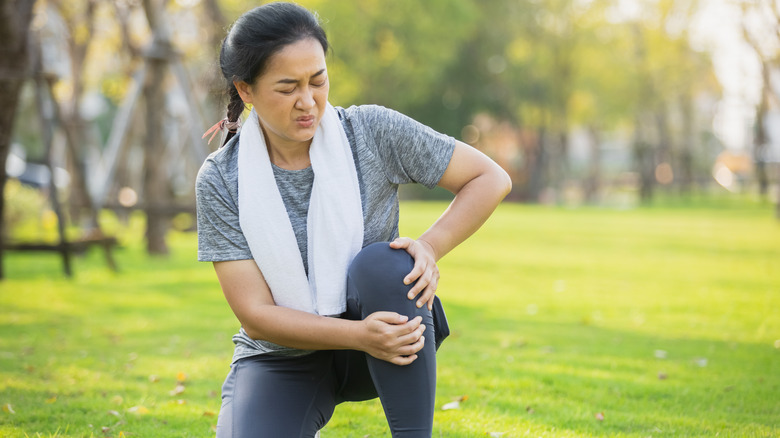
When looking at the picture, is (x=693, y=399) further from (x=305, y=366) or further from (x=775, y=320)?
(x=775, y=320)

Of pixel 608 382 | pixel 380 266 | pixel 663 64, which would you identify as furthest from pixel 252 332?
pixel 663 64

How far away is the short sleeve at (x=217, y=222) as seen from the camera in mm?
2650

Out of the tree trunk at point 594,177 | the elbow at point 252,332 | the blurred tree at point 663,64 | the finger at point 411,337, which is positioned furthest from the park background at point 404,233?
the tree trunk at point 594,177

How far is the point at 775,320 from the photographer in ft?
21.6

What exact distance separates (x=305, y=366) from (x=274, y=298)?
28cm

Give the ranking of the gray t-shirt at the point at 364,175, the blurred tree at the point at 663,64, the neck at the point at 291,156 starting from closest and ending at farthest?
the gray t-shirt at the point at 364,175, the neck at the point at 291,156, the blurred tree at the point at 663,64

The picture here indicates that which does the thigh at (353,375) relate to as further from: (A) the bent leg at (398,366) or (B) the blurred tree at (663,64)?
(B) the blurred tree at (663,64)

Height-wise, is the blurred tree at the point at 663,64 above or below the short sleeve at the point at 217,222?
above

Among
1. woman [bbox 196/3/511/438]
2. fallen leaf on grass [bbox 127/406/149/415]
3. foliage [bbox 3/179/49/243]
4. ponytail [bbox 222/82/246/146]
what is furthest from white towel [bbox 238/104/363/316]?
foliage [bbox 3/179/49/243]

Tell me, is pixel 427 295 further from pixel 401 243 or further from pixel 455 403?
pixel 455 403

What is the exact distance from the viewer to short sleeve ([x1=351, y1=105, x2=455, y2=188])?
9.12 ft

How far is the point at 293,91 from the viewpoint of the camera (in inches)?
103

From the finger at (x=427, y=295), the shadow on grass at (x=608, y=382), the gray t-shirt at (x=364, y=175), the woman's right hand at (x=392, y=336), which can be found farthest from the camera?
the shadow on grass at (x=608, y=382)

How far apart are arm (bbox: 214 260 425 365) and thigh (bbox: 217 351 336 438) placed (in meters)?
0.18
